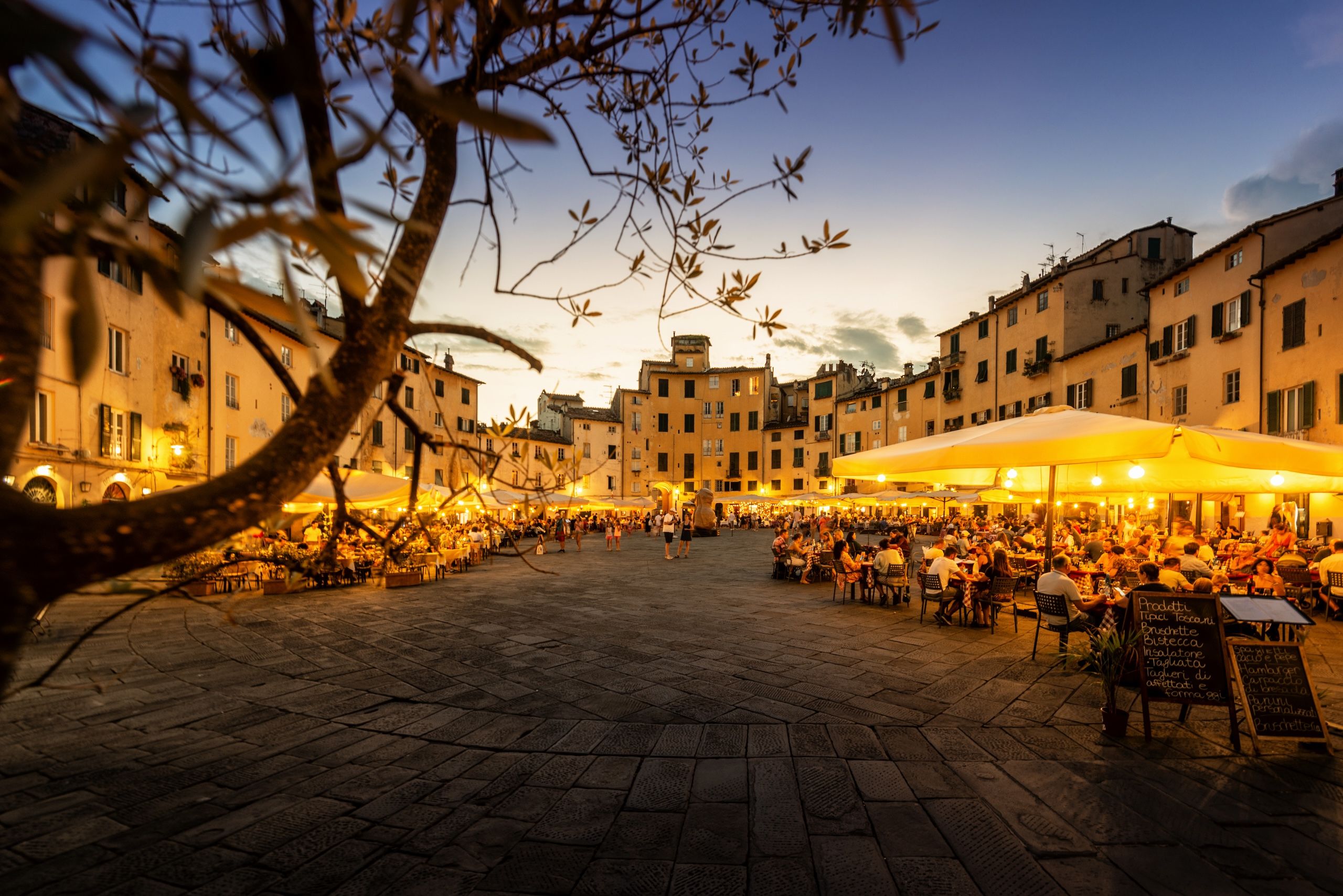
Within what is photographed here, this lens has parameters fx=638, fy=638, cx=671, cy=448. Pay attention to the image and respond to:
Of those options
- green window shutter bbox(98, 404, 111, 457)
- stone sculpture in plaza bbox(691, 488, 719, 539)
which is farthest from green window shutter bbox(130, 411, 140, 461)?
stone sculpture in plaza bbox(691, 488, 719, 539)

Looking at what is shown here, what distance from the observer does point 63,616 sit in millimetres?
10430

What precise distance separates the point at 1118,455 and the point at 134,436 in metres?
23.5

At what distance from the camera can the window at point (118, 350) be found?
17.8 metres

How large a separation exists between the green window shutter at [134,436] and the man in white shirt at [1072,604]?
22.8 meters

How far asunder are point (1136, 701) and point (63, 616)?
1485 centimetres

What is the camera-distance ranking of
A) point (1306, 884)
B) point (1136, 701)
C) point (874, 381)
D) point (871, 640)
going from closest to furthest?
point (1306, 884)
point (1136, 701)
point (871, 640)
point (874, 381)

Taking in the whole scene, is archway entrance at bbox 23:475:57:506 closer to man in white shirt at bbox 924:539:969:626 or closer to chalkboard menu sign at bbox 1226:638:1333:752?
man in white shirt at bbox 924:539:969:626

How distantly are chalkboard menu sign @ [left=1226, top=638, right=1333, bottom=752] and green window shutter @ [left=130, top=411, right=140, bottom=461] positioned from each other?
79.0ft

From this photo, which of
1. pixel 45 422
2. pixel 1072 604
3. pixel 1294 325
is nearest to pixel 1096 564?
pixel 1072 604

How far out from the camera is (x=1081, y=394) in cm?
2583

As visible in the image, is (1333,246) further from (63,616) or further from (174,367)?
(174,367)

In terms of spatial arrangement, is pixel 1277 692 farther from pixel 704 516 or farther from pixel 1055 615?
pixel 704 516

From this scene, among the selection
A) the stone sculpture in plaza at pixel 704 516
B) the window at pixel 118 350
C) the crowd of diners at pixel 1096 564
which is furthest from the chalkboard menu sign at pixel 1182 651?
the stone sculpture in plaza at pixel 704 516

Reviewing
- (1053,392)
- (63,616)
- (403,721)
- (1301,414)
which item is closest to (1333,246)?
(1301,414)
